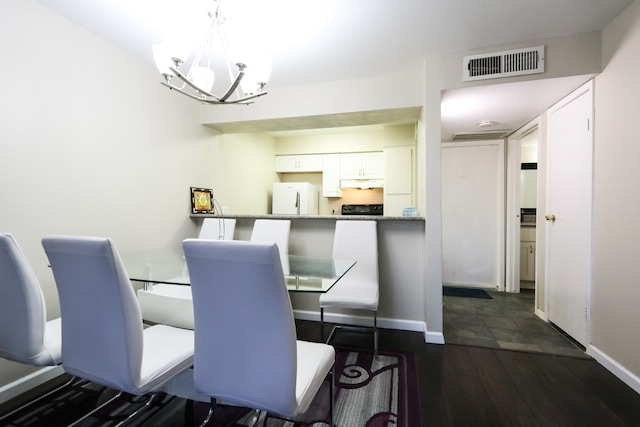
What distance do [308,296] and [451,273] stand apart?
92.4 inches

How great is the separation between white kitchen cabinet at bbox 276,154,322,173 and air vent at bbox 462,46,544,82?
9.76 ft

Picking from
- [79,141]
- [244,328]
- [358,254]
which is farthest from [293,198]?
[244,328]

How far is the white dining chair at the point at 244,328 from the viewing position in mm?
902

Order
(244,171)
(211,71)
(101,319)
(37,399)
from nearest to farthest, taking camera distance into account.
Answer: (101,319)
(37,399)
(211,71)
(244,171)

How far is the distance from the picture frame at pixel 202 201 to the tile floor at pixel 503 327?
8.95 ft

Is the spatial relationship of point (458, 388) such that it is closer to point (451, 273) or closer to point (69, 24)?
point (451, 273)

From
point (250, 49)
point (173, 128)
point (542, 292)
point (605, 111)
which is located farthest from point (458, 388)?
point (173, 128)

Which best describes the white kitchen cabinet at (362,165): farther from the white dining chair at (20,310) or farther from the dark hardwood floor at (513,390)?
the white dining chair at (20,310)

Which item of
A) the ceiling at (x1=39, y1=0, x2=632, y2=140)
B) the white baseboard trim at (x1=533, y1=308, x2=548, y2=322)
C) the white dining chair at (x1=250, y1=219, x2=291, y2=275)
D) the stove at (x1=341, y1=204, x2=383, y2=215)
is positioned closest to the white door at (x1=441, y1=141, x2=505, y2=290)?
the white baseboard trim at (x1=533, y1=308, x2=548, y2=322)

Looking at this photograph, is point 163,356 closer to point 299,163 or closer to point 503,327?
point 503,327

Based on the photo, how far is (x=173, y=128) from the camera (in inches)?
110

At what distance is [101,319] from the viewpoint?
105 cm

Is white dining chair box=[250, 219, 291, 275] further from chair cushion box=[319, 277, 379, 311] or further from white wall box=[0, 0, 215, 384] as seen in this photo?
white wall box=[0, 0, 215, 384]

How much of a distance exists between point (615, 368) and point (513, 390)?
0.78 metres
